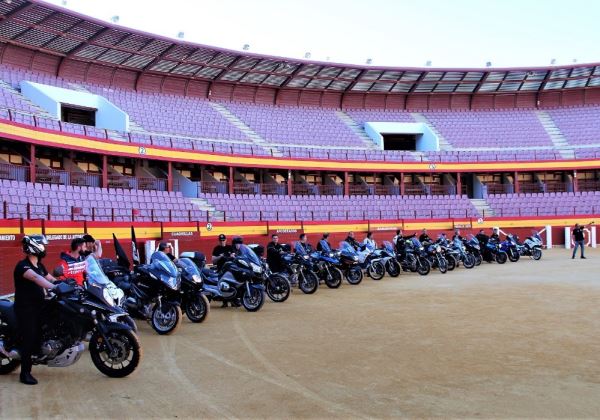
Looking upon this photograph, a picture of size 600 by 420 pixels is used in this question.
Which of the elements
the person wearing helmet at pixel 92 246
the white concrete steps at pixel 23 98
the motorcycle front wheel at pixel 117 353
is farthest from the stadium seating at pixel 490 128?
the motorcycle front wheel at pixel 117 353

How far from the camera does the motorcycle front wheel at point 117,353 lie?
6277 millimetres

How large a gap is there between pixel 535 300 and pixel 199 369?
26.9ft

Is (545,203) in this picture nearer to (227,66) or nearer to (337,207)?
(337,207)

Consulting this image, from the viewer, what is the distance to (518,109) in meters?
49.6

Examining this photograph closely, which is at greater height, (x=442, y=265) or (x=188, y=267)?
(x=188, y=267)

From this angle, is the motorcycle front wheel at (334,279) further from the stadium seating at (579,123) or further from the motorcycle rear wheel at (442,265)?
the stadium seating at (579,123)

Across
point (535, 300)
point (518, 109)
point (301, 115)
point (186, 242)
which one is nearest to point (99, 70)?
point (301, 115)

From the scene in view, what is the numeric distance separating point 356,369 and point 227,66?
119 ft

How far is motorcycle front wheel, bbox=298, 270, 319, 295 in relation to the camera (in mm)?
14602

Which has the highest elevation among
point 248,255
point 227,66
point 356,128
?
point 227,66

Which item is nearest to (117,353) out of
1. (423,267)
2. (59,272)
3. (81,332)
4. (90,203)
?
(81,332)

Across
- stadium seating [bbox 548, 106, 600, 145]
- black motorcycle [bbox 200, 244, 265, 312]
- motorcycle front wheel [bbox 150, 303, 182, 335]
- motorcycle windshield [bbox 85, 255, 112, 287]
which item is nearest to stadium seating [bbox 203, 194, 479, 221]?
stadium seating [bbox 548, 106, 600, 145]

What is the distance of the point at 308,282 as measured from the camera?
48.3 ft

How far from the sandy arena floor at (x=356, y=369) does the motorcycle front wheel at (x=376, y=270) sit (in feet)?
21.1
